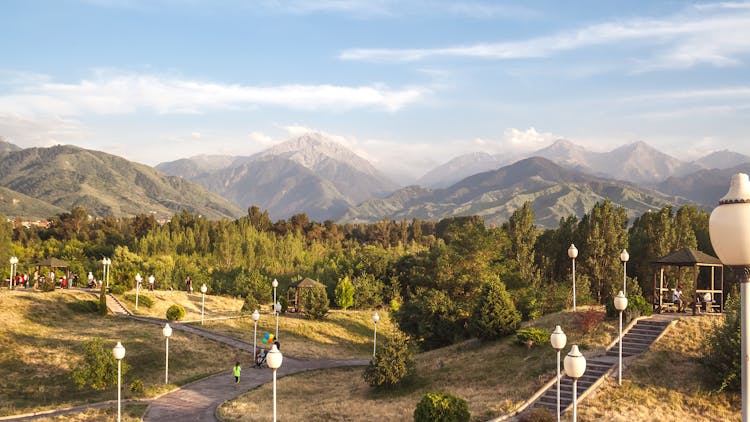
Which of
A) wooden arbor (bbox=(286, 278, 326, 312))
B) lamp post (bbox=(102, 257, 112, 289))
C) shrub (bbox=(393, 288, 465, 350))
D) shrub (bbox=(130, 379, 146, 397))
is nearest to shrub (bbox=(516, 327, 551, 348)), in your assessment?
shrub (bbox=(393, 288, 465, 350))

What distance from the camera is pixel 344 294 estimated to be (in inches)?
2579

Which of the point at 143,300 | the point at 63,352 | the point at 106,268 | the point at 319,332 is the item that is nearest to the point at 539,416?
the point at 63,352

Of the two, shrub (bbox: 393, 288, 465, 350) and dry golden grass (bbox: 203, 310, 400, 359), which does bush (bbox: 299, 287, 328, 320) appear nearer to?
dry golden grass (bbox: 203, 310, 400, 359)

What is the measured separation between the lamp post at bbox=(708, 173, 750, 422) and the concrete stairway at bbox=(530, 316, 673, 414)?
15.9 meters

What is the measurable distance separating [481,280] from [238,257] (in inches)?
2152

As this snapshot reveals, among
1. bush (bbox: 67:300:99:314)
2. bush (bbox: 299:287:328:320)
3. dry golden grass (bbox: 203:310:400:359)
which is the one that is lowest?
dry golden grass (bbox: 203:310:400:359)

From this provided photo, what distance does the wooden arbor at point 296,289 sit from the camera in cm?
5638

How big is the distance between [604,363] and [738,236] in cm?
1964

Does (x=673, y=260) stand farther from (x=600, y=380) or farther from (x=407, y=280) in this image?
(x=407, y=280)

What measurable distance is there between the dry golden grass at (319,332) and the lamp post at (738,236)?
3701 centimetres

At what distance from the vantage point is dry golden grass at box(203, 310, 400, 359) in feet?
148

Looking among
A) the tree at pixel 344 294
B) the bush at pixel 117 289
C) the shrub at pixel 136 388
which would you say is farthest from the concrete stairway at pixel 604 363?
the bush at pixel 117 289

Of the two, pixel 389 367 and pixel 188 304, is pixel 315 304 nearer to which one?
pixel 188 304

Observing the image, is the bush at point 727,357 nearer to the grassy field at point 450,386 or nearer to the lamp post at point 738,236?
the grassy field at point 450,386
